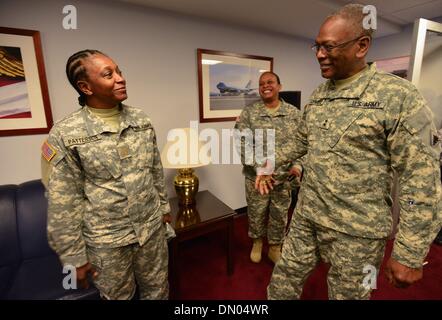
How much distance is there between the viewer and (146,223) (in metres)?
1.13

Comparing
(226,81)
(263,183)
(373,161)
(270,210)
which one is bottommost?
(270,210)

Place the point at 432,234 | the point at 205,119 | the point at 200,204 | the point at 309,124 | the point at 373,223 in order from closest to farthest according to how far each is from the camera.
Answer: the point at 432,234, the point at 373,223, the point at 309,124, the point at 200,204, the point at 205,119

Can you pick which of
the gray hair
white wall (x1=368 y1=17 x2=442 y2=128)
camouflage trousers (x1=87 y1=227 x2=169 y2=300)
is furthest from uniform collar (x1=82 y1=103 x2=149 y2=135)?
white wall (x1=368 y1=17 x2=442 y2=128)

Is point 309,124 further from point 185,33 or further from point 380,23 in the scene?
point 380,23

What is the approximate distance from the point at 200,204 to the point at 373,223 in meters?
1.34

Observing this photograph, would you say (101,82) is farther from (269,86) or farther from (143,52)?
(269,86)

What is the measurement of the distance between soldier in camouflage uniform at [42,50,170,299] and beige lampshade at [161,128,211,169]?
0.58 meters

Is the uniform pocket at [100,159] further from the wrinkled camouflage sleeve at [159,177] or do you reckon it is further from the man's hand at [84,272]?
the man's hand at [84,272]

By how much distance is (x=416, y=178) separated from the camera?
0.79 meters

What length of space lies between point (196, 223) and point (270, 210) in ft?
2.27

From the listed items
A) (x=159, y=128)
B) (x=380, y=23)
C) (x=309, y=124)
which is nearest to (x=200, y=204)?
(x=159, y=128)

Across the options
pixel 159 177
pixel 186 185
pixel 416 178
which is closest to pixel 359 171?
pixel 416 178

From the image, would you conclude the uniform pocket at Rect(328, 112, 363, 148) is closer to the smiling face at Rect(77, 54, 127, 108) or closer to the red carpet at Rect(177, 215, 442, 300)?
the smiling face at Rect(77, 54, 127, 108)
